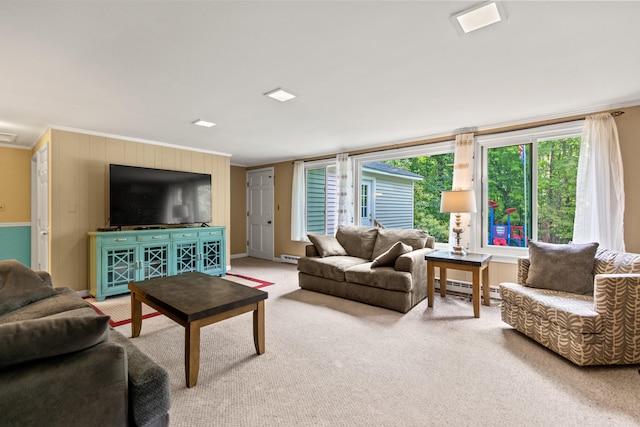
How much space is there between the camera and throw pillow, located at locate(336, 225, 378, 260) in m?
4.46

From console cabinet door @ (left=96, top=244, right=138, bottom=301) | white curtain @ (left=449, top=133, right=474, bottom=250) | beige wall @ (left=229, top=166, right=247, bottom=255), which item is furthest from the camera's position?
beige wall @ (left=229, top=166, right=247, bottom=255)

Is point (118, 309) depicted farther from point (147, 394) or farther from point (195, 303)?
point (147, 394)

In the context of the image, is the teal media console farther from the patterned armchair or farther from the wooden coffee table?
the patterned armchair

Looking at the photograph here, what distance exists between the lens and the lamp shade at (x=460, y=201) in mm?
3512

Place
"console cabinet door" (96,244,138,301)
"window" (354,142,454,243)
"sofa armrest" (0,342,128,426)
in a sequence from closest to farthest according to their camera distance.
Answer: "sofa armrest" (0,342,128,426) < "console cabinet door" (96,244,138,301) < "window" (354,142,454,243)

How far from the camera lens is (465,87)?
8.73ft

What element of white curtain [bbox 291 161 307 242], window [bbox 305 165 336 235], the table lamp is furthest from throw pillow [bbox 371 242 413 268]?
white curtain [bbox 291 161 307 242]

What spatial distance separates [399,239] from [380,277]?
0.93m

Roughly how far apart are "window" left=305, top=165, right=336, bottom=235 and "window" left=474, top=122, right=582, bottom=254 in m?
2.79

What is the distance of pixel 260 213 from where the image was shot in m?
7.00

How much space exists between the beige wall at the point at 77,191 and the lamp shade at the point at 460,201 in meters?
4.51

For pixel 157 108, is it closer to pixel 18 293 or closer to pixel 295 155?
pixel 18 293

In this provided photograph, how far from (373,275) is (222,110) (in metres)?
2.55

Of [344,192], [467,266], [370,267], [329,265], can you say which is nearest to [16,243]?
[329,265]
